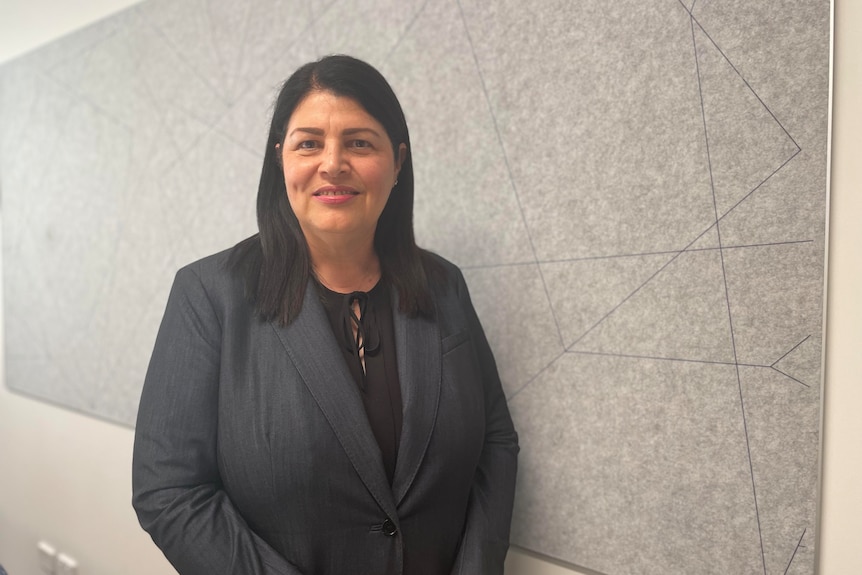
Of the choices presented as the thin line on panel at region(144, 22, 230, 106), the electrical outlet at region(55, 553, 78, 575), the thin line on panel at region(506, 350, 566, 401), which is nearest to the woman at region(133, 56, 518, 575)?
the thin line on panel at region(506, 350, 566, 401)

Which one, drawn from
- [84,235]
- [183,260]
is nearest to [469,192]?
[183,260]

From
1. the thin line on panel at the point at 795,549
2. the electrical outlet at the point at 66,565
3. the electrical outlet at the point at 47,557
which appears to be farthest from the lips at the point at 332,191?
the electrical outlet at the point at 47,557

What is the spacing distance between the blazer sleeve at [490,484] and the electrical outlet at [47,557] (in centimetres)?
185

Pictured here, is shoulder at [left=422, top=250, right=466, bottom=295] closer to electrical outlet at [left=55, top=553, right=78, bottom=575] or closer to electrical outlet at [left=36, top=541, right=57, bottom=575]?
electrical outlet at [left=55, top=553, right=78, bottom=575]

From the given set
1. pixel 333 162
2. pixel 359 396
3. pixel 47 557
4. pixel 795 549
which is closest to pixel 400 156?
pixel 333 162

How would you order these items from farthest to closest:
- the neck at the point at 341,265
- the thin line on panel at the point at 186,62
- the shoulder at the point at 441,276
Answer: the thin line on panel at the point at 186,62 < the shoulder at the point at 441,276 < the neck at the point at 341,265

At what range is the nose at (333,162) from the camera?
98 centimetres

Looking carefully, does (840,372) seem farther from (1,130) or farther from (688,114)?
(1,130)

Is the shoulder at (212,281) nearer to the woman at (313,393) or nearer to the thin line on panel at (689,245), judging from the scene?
the woman at (313,393)

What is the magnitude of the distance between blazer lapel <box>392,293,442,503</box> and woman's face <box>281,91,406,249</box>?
0.56ft

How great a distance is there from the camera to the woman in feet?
3.16

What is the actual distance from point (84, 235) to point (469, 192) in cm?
139

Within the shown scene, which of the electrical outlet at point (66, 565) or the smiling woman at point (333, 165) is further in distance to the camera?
the electrical outlet at point (66, 565)

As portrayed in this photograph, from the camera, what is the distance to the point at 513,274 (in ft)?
4.26
